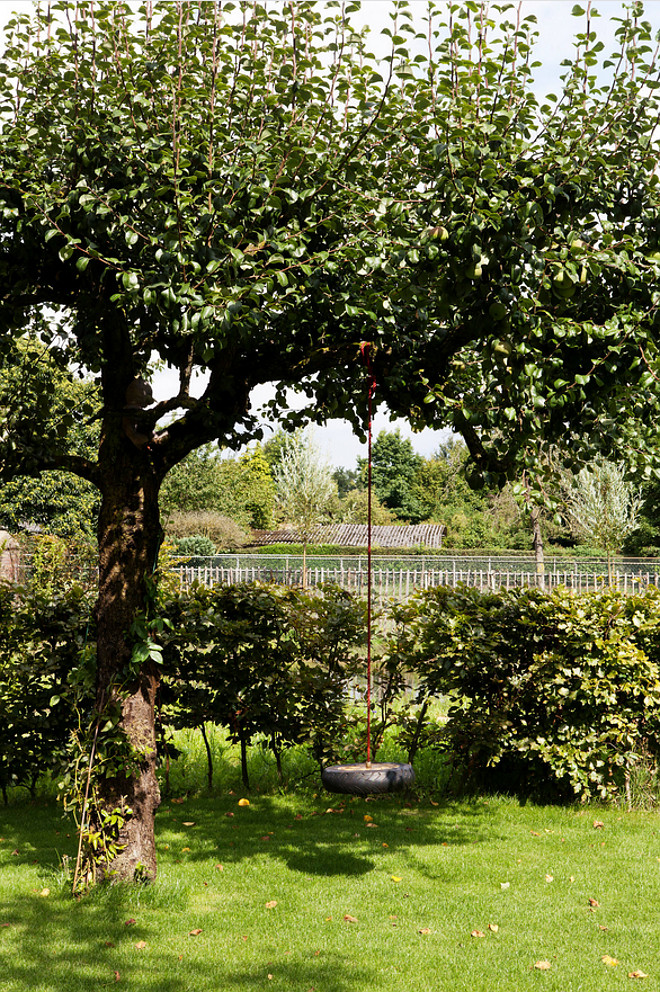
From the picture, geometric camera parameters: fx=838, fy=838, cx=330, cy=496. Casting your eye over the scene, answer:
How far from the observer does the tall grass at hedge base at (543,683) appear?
Result: 6.45 meters

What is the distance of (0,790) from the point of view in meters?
6.82

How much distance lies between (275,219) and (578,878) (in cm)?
421

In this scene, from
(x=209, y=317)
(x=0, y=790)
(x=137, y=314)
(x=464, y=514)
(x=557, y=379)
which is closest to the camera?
(x=209, y=317)

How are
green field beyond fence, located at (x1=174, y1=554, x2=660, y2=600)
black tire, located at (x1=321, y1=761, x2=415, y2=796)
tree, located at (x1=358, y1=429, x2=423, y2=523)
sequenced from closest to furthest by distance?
black tire, located at (x1=321, y1=761, x2=415, y2=796)
green field beyond fence, located at (x1=174, y1=554, x2=660, y2=600)
tree, located at (x1=358, y1=429, x2=423, y2=523)

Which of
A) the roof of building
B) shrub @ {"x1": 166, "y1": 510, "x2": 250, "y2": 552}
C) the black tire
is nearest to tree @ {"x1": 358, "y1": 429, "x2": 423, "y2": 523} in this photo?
the roof of building

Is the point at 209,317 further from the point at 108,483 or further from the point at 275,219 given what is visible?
the point at 108,483

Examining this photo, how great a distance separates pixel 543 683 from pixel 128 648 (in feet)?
10.9

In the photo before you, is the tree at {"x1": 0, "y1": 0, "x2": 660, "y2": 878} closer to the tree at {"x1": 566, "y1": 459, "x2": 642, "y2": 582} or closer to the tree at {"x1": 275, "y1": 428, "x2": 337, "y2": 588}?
the tree at {"x1": 566, "y1": 459, "x2": 642, "y2": 582}

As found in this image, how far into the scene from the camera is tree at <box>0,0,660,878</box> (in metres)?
3.83

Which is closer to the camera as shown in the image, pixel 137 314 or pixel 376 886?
pixel 376 886

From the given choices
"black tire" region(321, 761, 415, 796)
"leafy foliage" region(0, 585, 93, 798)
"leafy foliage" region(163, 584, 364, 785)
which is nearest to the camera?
"black tire" region(321, 761, 415, 796)

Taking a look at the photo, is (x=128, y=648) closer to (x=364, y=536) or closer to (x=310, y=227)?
(x=310, y=227)

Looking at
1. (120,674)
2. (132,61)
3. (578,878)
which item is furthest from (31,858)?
(132,61)

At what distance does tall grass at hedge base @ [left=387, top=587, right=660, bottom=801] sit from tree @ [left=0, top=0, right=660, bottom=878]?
2228mm
